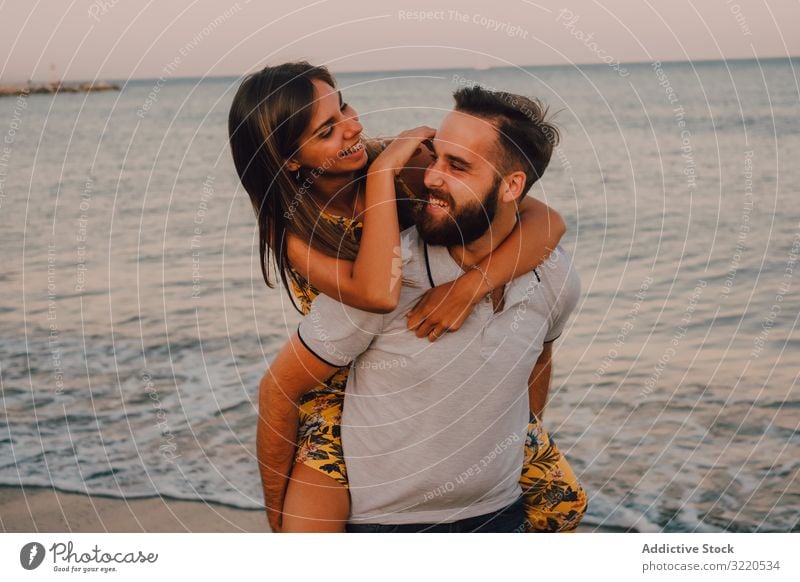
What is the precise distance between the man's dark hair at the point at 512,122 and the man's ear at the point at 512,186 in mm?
18

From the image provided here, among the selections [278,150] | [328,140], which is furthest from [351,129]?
[278,150]

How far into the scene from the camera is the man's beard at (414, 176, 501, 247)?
2.63m

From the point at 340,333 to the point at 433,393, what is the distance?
11.2 inches

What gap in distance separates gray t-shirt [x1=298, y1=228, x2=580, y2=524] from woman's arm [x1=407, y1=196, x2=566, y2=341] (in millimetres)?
31

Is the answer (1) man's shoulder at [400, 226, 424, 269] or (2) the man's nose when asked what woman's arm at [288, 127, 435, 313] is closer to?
(1) man's shoulder at [400, 226, 424, 269]

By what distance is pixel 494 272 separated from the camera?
2.76 metres

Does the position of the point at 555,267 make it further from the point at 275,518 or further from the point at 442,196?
the point at 275,518

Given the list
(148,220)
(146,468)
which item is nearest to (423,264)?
(146,468)

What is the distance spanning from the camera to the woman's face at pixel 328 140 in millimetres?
3059

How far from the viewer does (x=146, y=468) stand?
548 cm

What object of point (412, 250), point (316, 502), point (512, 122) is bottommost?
point (316, 502)

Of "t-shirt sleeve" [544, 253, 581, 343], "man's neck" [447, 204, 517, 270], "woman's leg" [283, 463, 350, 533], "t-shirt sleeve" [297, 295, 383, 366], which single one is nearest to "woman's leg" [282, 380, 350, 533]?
"woman's leg" [283, 463, 350, 533]

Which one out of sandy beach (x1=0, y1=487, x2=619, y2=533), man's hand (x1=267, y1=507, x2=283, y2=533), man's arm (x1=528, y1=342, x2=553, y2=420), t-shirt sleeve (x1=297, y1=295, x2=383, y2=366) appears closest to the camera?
t-shirt sleeve (x1=297, y1=295, x2=383, y2=366)
